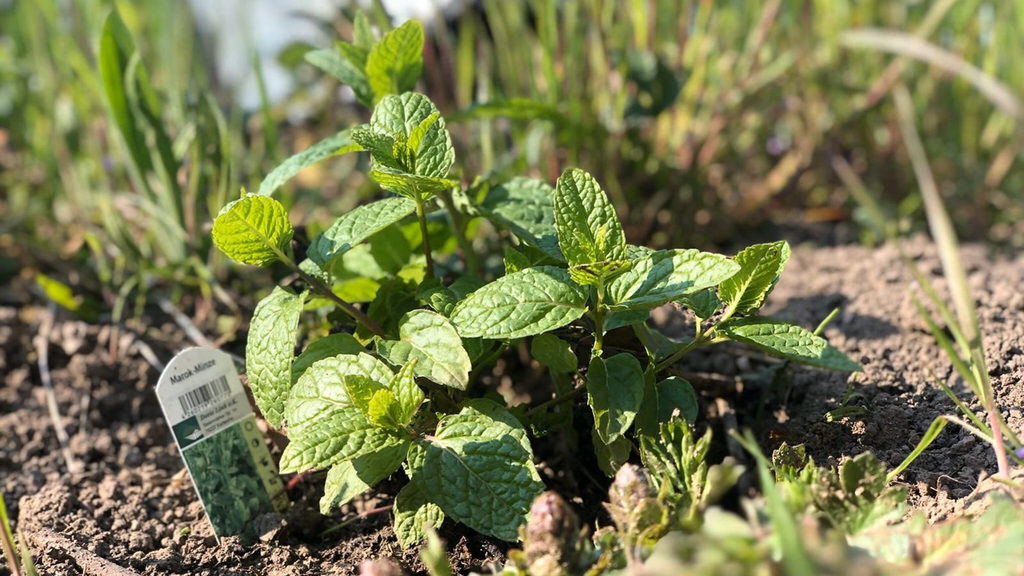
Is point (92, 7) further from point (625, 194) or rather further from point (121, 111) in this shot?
point (625, 194)

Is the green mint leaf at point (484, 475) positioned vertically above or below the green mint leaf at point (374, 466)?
below

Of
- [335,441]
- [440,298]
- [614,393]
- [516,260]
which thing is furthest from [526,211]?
[335,441]

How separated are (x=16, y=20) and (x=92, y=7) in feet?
1.82

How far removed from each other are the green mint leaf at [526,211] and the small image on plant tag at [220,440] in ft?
1.51

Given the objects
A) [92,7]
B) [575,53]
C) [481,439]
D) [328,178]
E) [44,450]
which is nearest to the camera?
[481,439]

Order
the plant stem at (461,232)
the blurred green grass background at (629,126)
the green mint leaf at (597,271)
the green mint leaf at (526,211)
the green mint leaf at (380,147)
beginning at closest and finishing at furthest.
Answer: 1. the green mint leaf at (597,271)
2. the green mint leaf at (380,147)
3. the green mint leaf at (526,211)
4. the plant stem at (461,232)
5. the blurred green grass background at (629,126)

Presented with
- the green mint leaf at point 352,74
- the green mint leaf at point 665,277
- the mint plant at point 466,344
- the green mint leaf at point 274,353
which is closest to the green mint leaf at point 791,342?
the mint plant at point 466,344

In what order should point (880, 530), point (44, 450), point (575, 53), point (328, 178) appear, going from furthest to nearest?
point (328, 178), point (575, 53), point (44, 450), point (880, 530)

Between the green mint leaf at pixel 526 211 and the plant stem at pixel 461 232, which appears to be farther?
the plant stem at pixel 461 232

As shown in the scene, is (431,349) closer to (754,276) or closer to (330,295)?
(330,295)

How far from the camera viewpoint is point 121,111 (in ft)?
4.93

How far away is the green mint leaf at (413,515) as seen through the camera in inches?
39.6

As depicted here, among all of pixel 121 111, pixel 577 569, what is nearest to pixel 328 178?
pixel 121 111

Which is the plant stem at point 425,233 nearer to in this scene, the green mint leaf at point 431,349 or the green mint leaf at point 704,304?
the green mint leaf at point 431,349
